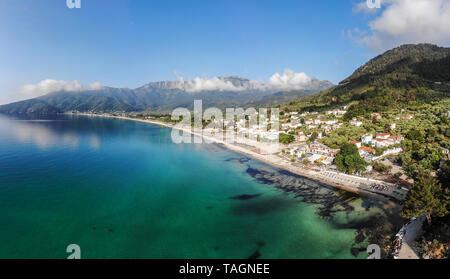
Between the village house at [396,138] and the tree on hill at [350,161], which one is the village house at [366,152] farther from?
the village house at [396,138]

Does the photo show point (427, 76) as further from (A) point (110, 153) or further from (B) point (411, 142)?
(A) point (110, 153)

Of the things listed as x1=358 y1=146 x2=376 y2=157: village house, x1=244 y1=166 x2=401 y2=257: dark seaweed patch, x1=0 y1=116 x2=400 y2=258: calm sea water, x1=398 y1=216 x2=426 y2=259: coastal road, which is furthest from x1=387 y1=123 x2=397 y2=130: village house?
x1=398 y1=216 x2=426 y2=259: coastal road

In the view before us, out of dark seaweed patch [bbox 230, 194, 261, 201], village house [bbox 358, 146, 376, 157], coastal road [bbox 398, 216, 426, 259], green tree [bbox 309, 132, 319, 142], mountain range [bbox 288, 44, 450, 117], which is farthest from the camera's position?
mountain range [bbox 288, 44, 450, 117]

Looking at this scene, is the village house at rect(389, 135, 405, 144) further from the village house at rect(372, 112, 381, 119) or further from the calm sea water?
the calm sea water

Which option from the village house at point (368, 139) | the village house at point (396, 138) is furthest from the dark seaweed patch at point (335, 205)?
the village house at point (396, 138)

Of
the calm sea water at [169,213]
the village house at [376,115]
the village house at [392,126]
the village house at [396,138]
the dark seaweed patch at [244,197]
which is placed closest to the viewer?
the calm sea water at [169,213]

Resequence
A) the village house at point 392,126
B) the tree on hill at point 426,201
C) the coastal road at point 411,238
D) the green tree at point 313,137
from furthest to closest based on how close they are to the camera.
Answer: the green tree at point 313,137 < the village house at point 392,126 < the tree on hill at point 426,201 < the coastal road at point 411,238

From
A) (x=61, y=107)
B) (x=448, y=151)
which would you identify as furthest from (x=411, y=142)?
(x=61, y=107)
